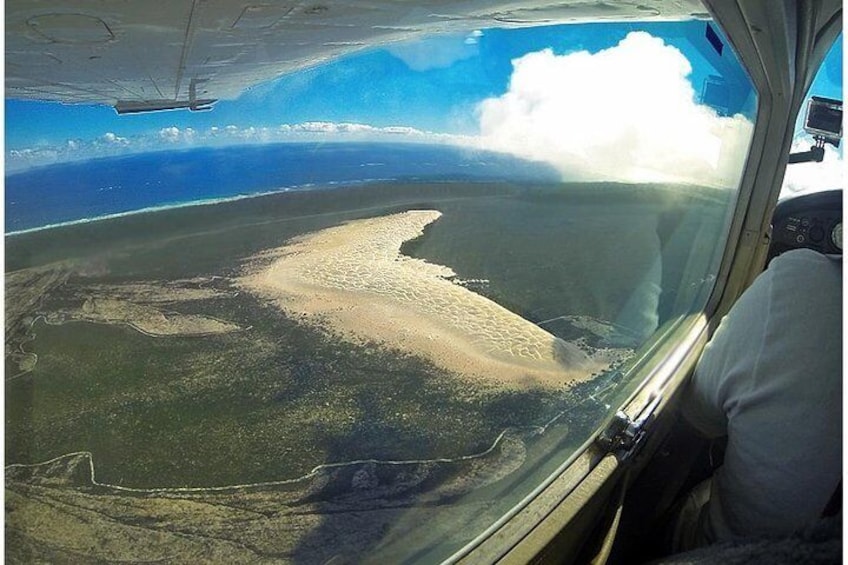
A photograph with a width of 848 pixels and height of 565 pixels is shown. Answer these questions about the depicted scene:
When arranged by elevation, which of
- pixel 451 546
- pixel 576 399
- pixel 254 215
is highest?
pixel 254 215

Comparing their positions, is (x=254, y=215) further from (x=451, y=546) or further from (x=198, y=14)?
(x=451, y=546)

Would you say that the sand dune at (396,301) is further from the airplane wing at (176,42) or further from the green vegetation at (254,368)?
the airplane wing at (176,42)

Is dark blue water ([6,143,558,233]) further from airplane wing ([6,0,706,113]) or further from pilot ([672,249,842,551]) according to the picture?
pilot ([672,249,842,551])

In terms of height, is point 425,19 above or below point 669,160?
above

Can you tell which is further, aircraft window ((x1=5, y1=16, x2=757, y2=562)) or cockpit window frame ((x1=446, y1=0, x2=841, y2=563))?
cockpit window frame ((x1=446, y1=0, x2=841, y2=563))

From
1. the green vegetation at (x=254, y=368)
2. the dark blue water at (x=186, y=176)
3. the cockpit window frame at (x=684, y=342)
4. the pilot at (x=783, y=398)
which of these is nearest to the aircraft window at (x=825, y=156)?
the cockpit window frame at (x=684, y=342)

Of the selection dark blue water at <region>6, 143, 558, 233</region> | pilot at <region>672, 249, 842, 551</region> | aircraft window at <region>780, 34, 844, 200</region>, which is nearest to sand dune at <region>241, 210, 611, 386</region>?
dark blue water at <region>6, 143, 558, 233</region>

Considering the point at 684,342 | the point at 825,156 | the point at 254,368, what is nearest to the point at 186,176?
the point at 254,368

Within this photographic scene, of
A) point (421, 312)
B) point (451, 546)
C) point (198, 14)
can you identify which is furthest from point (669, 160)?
point (198, 14)
